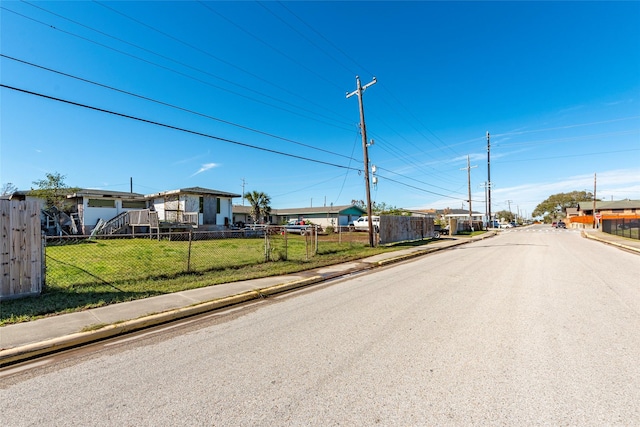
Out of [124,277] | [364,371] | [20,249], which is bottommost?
[364,371]

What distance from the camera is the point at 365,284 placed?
856 centimetres

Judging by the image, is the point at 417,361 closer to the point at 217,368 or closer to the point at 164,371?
the point at 217,368

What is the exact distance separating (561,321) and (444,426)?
12.9ft

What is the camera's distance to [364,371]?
3.46m

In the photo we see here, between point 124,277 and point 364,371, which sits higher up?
point 124,277

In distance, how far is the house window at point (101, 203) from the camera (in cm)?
2590

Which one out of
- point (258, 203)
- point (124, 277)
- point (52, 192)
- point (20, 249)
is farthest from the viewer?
point (258, 203)

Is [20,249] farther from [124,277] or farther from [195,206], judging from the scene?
[195,206]

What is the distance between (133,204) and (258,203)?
16471mm

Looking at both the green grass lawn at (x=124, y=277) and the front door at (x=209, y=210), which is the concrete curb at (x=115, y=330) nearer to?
the green grass lawn at (x=124, y=277)

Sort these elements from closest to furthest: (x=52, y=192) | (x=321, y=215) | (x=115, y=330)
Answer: (x=115, y=330) → (x=52, y=192) → (x=321, y=215)

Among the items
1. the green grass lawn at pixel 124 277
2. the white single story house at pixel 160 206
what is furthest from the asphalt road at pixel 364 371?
the white single story house at pixel 160 206

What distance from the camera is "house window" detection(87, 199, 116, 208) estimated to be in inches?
1020

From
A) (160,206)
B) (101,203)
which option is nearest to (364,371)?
(160,206)
